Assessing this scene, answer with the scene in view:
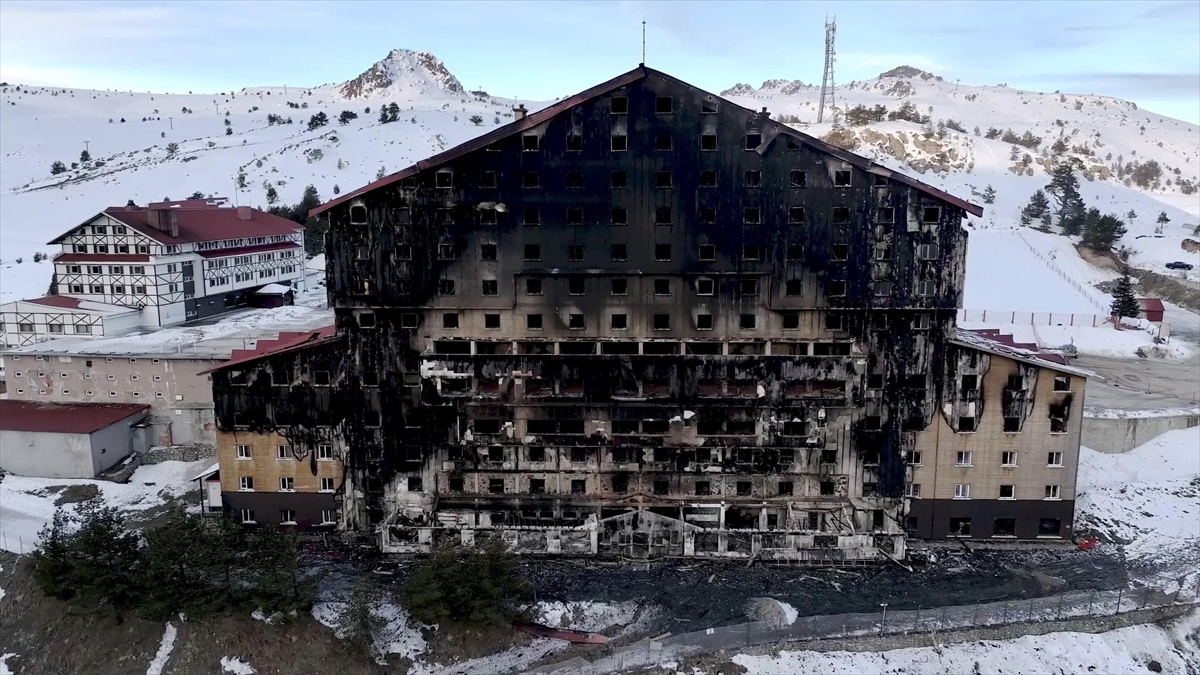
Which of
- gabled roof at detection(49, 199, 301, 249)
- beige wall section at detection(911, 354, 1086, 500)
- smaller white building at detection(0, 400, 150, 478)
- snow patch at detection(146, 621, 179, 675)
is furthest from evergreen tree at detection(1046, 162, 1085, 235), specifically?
snow patch at detection(146, 621, 179, 675)

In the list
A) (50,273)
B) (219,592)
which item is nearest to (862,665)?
(219,592)

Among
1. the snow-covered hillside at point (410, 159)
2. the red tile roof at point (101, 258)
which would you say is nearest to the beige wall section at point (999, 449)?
the snow-covered hillside at point (410, 159)

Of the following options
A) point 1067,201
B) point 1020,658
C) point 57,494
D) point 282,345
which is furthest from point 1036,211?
point 57,494

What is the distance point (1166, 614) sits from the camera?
28.1 meters

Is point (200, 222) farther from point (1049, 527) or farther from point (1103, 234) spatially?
point (1103, 234)

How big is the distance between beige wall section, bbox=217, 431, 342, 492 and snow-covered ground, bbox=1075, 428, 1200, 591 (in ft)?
112

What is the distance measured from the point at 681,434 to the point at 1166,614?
62.0ft

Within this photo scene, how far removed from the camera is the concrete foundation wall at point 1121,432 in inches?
1657

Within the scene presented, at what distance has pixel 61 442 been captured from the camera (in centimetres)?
3953

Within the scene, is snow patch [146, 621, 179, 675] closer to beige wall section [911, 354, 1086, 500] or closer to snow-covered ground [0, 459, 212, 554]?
snow-covered ground [0, 459, 212, 554]

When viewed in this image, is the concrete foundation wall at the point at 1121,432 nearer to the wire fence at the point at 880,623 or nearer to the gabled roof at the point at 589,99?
the wire fence at the point at 880,623

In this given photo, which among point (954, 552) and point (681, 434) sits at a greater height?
point (681, 434)

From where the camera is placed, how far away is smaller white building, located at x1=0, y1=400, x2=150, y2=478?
3953cm

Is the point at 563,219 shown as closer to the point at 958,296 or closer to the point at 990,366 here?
the point at 958,296
